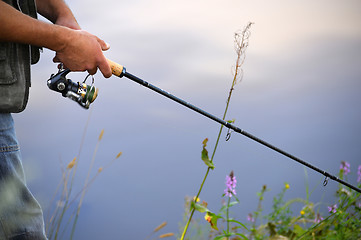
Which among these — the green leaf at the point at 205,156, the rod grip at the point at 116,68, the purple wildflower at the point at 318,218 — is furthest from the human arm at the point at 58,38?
the purple wildflower at the point at 318,218

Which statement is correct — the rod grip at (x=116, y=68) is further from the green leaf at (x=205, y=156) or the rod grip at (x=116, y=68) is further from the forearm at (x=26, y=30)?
the green leaf at (x=205, y=156)

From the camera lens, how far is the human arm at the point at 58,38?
1.30 m

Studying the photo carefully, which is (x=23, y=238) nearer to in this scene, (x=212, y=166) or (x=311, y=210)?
(x=212, y=166)

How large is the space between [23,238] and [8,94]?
0.53 metres

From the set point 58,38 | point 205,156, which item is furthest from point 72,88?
point 205,156

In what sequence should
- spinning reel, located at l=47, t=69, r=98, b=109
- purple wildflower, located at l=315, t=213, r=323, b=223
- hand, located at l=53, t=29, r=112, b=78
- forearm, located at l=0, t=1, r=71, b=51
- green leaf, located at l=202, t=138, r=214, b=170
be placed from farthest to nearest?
purple wildflower, located at l=315, t=213, r=323, b=223, green leaf, located at l=202, t=138, r=214, b=170, spinning reel, located at l=47, t=69, r=98, b=109, hand, located at l=53, t=29, r=112, b=78, forearm, located at l=0, t=1, r=71, b=51

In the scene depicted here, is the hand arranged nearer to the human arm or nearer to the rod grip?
the human arm

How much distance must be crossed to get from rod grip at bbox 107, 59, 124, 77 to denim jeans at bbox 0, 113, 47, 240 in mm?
539

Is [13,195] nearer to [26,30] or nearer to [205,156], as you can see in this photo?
[26,30]

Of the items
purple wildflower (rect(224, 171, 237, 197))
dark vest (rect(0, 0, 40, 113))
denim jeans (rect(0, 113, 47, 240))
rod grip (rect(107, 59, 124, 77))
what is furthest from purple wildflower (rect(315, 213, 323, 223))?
dark vest (rect(0, 0, 40, 113))

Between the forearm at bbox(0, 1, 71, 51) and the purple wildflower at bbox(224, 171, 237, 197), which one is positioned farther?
the purple wildflower at bbox(224, 171, 237, 197)

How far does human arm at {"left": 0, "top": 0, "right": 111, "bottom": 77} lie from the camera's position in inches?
51.1

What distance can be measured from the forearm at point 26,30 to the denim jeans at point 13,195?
0.28 meters

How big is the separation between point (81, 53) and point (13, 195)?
59cm
